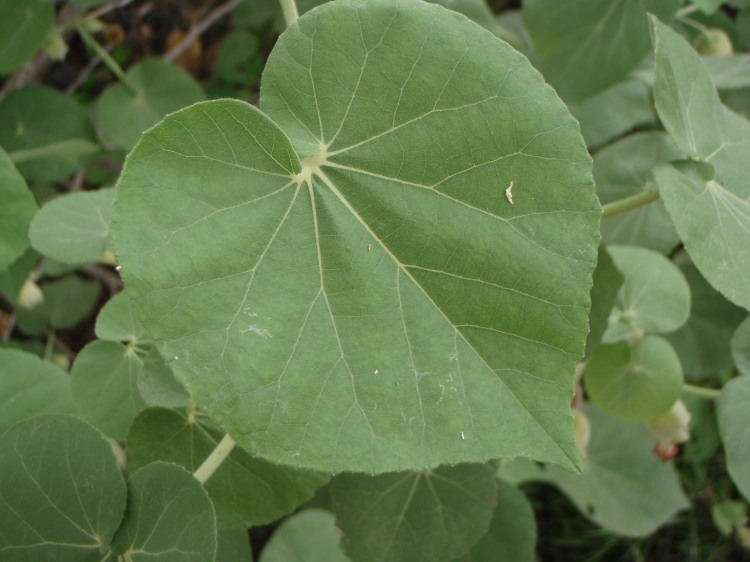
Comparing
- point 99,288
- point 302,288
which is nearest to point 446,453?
point 302,288

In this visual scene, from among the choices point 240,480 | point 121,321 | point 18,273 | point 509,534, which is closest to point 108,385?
point 121,321

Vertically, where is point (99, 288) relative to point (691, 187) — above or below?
below

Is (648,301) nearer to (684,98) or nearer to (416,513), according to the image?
(684,98)

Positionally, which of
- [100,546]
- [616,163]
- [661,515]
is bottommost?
[661,515]


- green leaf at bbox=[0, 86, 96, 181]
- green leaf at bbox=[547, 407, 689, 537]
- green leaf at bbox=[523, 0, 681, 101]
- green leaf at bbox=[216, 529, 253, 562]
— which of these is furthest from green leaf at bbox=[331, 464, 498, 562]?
green leaf at bbox=[0, 86, 96, 181]

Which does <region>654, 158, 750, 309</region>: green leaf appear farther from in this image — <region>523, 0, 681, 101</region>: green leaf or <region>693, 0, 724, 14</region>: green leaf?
<region>523, 0, 681, 101</region>: green leaf

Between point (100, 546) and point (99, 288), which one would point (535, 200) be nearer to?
point (100, 546)

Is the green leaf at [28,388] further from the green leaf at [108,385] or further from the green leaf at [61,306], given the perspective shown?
the green leaf at [61,306]
